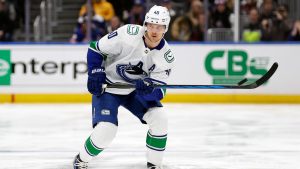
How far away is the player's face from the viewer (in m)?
4.64

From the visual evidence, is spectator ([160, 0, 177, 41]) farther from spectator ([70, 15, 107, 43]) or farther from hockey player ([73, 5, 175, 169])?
hockey player ([73, 5, 175, 169])

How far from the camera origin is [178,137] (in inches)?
267

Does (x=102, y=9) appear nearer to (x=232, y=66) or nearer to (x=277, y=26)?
(x=232, y=66)

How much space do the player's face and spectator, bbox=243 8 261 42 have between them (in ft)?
17.8

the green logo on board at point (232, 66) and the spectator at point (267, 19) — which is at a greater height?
the spectator at point (267, 19)

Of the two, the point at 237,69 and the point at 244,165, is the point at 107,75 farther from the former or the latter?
the point at 237,69

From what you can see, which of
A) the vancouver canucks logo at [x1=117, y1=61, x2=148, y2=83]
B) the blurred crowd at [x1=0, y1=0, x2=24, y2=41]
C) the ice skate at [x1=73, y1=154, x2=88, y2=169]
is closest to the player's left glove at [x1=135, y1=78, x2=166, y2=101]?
the vancouver canucks logo at [x1=117, y1=61, x2=148, y2=83]

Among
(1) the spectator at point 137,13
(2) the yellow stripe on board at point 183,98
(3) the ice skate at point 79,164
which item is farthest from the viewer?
(1) the spectator at point 137,13

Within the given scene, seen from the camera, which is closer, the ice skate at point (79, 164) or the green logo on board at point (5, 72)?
the ice skate at point (79, 164)

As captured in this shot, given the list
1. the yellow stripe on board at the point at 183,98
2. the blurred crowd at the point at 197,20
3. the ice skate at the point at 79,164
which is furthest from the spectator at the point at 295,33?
the ice skate at the point at 79,164

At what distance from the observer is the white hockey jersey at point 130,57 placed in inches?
188

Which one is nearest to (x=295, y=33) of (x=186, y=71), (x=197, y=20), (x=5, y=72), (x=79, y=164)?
(x=197, y=20)

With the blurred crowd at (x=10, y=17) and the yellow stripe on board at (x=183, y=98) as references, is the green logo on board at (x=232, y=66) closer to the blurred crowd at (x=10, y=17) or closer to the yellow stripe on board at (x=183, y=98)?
the yellow stripe on board at (x=183, y=98)

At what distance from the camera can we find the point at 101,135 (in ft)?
15.5
